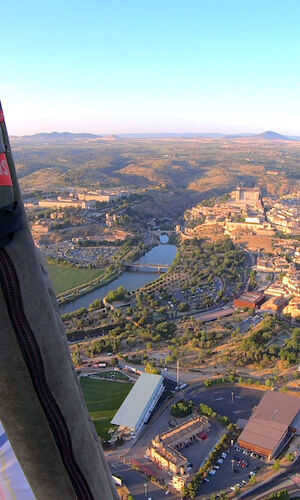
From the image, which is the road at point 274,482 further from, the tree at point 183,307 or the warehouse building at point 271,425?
the tree at point 183,307

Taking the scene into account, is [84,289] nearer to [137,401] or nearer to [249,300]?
[249,300]

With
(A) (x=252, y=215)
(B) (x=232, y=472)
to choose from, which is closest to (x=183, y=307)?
(B) (x=232, y=472)

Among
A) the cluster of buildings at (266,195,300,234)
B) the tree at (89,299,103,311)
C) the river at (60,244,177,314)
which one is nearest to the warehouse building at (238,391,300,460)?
the tree at (89,299,103,311)

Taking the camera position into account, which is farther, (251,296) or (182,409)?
(251,296)

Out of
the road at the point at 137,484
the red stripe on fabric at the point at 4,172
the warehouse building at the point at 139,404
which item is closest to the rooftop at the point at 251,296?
the warehouse building at the point at 139,404

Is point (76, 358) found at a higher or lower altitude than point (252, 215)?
lower

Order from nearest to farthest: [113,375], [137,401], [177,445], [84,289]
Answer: [177,445]
[137,401]
[113,375]
[84,289]
